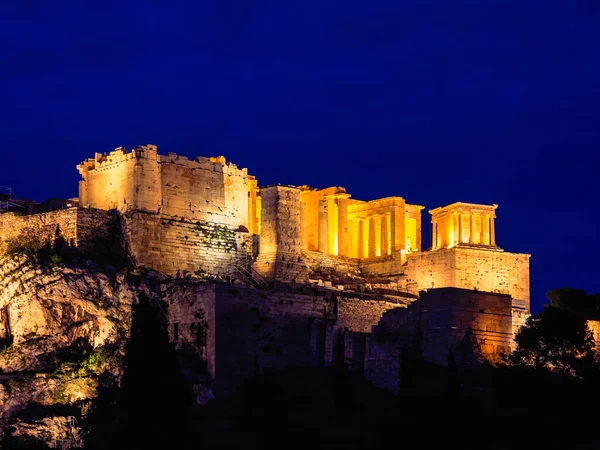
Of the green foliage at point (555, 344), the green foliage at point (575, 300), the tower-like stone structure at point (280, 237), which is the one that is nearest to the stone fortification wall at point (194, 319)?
the tower-like stone structure at point (280, 237)

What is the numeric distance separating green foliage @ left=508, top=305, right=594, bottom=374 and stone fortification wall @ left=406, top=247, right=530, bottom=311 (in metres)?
8.10

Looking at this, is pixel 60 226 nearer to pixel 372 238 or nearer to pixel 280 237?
pixel 280 237

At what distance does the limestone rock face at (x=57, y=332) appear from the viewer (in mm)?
92750

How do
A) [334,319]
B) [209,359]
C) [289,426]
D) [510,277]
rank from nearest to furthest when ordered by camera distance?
[289,426] → [209,359] → [334,319] → [510,277]

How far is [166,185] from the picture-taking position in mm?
104938

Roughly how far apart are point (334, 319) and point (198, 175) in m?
12.7

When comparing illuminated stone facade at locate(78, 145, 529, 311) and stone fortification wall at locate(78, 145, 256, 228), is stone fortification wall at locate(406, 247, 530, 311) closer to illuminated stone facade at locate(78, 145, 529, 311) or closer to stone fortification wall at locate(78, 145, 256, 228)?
illuminated stone facade at locate(78, 145, 529, 311)

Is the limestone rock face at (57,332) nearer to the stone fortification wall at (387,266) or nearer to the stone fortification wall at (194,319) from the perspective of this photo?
the stone fortification wall at (194,319)

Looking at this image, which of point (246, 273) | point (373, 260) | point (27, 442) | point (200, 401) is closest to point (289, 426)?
point (200, 401)

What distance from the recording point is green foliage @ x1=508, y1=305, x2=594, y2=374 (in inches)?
4050

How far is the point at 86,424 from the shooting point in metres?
89.1

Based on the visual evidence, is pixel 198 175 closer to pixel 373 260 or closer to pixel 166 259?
pixel 166 259

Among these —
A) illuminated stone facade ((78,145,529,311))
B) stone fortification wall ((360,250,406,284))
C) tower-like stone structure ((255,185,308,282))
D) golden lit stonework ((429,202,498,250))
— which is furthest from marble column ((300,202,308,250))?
golden lit stonework ((429,202,498,250))

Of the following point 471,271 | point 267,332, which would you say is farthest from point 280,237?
point 471,271
